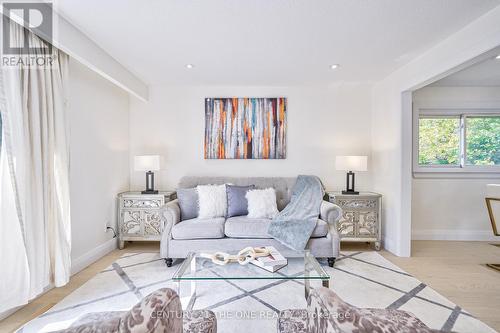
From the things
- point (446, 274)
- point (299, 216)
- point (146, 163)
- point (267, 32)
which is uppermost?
point (267, 32)

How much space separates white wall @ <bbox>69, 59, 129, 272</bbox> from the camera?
2.74 metres

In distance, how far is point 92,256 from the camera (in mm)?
2957

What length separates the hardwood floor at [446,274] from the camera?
2.00m

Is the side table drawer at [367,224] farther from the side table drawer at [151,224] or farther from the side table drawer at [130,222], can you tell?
the side table drawer at [130,222]

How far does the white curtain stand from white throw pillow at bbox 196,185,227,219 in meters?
1.38

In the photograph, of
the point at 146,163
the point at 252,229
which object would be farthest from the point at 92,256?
the point at 252,229

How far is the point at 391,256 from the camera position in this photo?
3.20 meters

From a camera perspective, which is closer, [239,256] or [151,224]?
[239,256]

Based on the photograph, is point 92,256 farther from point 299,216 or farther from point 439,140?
point 439,140

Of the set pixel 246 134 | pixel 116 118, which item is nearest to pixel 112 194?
pixel 116 118

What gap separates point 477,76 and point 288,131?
2751 millimetres

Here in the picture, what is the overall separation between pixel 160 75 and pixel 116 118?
2.95ft

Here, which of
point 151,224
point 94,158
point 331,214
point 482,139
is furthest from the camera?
point 482,139

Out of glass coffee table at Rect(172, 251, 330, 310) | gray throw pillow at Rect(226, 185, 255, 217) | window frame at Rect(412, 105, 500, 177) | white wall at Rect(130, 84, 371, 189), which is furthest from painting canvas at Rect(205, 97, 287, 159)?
window frame at Rect(412, 105, 500, 177)
